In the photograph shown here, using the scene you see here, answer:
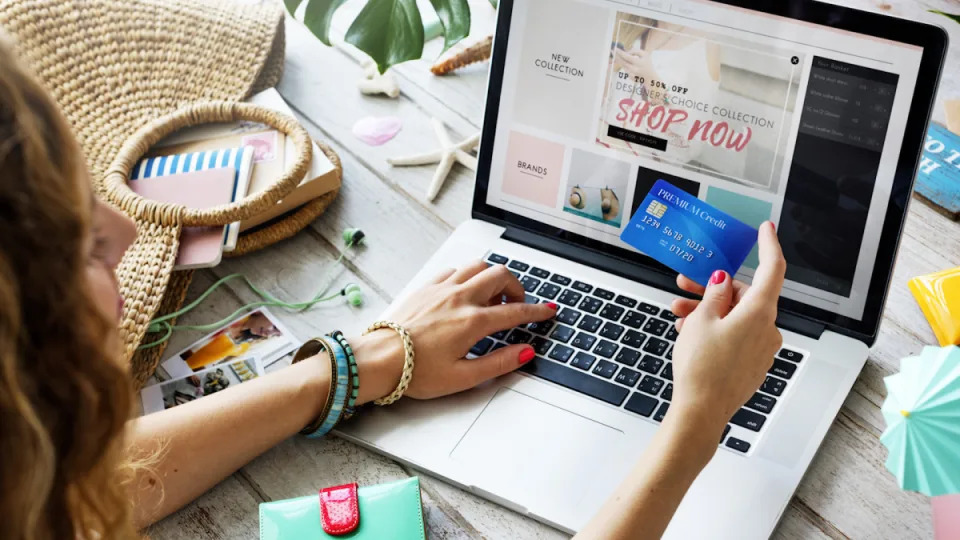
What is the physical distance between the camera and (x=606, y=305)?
3.37 ft

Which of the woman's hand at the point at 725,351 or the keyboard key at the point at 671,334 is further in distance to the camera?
the keyboard key at the point at 671,334

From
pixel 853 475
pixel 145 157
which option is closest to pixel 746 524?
pixel 853 475

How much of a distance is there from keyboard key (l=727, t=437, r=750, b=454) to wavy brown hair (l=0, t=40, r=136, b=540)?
56 cm

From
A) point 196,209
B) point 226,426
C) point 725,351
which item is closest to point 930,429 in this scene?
point 725,351

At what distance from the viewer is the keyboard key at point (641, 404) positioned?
92cm

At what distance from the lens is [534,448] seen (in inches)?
35.6

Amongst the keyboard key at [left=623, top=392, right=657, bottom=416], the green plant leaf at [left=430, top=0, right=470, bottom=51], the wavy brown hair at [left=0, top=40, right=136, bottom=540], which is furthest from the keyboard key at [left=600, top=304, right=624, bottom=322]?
the wavy brown hair at [left=0, top=40, right=136, bottom=540]

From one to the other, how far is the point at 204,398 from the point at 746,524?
54 cm

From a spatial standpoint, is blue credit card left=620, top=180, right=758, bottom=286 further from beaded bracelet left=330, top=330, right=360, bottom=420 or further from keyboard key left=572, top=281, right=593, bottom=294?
beaded bracelet left=330, top=330, right=360, bottom=420

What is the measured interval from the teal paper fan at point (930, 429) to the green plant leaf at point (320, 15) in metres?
0.83

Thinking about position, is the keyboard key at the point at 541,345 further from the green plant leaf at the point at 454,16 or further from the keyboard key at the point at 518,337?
the green plant leaf at the point at 454,16

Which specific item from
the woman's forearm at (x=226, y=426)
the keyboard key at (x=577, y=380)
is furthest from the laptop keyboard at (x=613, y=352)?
the woman's forearm at (x=226, y=426)

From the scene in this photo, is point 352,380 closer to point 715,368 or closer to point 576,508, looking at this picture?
point 576,508

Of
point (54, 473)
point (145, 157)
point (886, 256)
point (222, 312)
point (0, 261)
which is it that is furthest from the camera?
point (145, 157)
